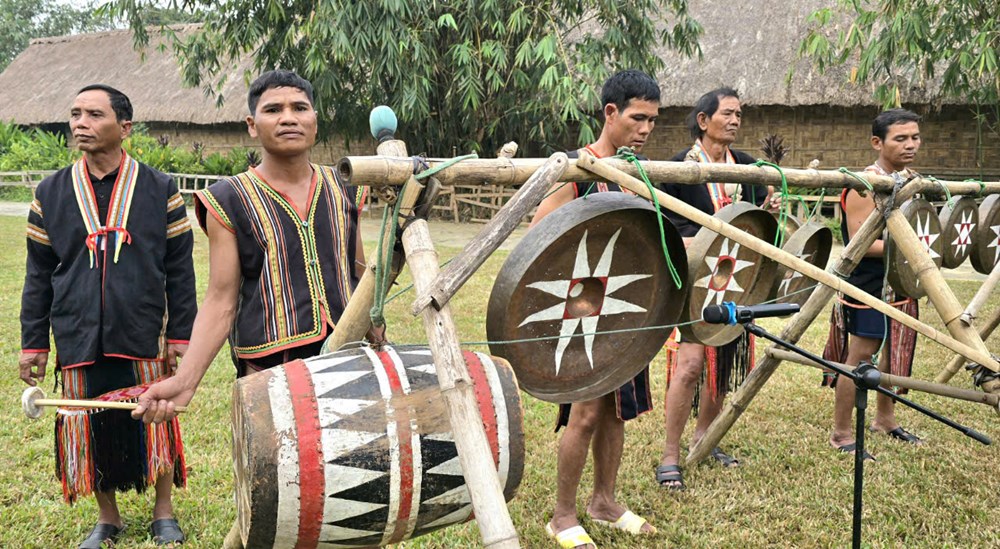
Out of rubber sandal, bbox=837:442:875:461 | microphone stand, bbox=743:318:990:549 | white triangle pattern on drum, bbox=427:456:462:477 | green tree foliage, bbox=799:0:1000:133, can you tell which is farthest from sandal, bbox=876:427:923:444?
green tree foliage, bbox=799:0:1000:133

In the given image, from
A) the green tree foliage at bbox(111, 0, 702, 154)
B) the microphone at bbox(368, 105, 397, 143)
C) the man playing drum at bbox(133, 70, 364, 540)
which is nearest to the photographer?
the microphone at bbox(368, 105, 397, 143)

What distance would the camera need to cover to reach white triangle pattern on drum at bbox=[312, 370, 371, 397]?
1.72 metres

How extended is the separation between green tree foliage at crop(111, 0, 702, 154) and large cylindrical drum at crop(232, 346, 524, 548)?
32.5 feet

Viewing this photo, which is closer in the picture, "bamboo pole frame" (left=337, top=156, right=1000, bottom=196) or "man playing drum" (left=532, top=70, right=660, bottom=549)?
"bamboo pole frame" (left=337, top=156, right=1000, bottom=196)

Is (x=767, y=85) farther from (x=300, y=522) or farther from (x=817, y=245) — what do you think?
(x=300, y=522)

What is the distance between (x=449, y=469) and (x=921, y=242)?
247cm

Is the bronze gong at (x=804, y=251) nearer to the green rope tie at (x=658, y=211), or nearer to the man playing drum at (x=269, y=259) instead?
the green rope tie at (x=658, y=211)

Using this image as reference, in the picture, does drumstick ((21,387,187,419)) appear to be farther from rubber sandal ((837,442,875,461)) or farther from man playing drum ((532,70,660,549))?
rubber sandal ((837,442,875,461))

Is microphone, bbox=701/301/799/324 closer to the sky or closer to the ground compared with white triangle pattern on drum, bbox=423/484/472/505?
closer to the sky

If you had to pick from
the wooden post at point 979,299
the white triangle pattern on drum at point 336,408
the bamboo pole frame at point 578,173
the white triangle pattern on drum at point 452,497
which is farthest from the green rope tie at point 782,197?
the white triangle pattern on drum at point 336,408

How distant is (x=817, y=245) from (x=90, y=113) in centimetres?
283

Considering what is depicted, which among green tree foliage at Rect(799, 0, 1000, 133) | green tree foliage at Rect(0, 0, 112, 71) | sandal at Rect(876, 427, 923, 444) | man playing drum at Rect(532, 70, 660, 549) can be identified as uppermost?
green tree foliage at Rect(0, 0, 112, 71)

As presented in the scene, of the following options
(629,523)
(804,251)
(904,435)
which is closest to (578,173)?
(804,251)

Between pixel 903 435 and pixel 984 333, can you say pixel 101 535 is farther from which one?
pixel 984 333
